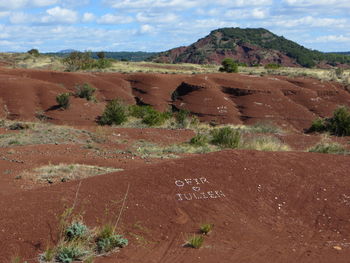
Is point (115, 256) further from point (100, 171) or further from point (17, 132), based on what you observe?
point (17, 132)

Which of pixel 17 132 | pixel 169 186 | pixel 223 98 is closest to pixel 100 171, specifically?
pixel 169 186

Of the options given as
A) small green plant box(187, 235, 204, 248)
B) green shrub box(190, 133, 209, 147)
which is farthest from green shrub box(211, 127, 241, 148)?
small green plant box(187, 235, 204, 248)

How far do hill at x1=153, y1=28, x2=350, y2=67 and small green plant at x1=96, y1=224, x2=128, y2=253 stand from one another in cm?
10048

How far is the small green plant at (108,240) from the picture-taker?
613 centimetres

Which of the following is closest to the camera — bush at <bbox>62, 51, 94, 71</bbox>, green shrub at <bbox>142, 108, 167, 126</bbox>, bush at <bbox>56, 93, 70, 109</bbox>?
green shrub at <bbox>142, 108, 167, 126</bbox>

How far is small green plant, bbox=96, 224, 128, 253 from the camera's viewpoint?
20.1ft

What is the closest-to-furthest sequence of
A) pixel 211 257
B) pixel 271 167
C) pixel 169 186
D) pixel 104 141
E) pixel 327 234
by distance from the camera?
pixel 211 257 < pixel 327 234 < pixel 169 186 < pixel 271 167 < pixel 104 141

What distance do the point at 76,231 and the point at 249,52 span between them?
112m

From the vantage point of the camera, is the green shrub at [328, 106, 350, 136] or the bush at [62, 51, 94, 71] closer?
the green shrub at [328, 106, 350, 136]

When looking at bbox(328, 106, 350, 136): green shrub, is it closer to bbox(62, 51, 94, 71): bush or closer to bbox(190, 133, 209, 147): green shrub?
bbox(190, 133, 209, 147): green shrub

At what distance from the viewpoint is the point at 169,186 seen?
320 inches

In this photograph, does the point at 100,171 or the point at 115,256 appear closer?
the point at 115,256

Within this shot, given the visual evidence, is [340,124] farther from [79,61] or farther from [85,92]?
[79,61]

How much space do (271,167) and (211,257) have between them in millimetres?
3915
